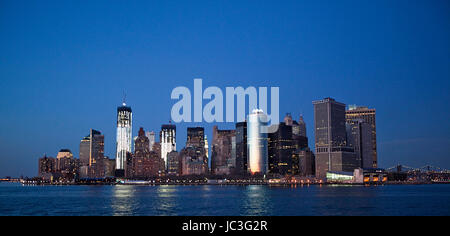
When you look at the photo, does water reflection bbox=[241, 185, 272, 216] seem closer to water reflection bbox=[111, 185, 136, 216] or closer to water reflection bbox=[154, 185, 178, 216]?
water reflection bbox=[154, 185, 178, 216]

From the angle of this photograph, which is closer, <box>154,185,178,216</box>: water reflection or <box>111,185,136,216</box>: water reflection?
<box>111,185,136,216</box>: water reflection

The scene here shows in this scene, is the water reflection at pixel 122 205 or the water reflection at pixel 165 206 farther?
the water reflection at pixel 165 206

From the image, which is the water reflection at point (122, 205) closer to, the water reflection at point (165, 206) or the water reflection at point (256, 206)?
the water reflection at point (165, 206)

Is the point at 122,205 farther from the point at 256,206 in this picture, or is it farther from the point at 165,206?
the point at 256,206

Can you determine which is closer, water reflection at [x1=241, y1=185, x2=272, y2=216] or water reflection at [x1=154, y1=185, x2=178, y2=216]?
water reflection at [x1=241, y1=185, x2=272, y2=216]

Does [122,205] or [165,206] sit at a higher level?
[165,206]

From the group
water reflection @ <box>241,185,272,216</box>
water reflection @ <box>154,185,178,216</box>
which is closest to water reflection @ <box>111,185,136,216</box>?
water reflection @ <box>154,185,178,216</box>

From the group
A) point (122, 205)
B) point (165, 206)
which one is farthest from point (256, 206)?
point (122, 205)

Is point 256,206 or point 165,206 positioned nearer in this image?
point 165,206

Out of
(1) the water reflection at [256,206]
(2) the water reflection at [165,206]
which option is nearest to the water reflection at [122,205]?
(2) the water reflection at [165,206]

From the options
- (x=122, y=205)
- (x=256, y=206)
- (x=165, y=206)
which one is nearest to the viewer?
(x=165, y=206)
